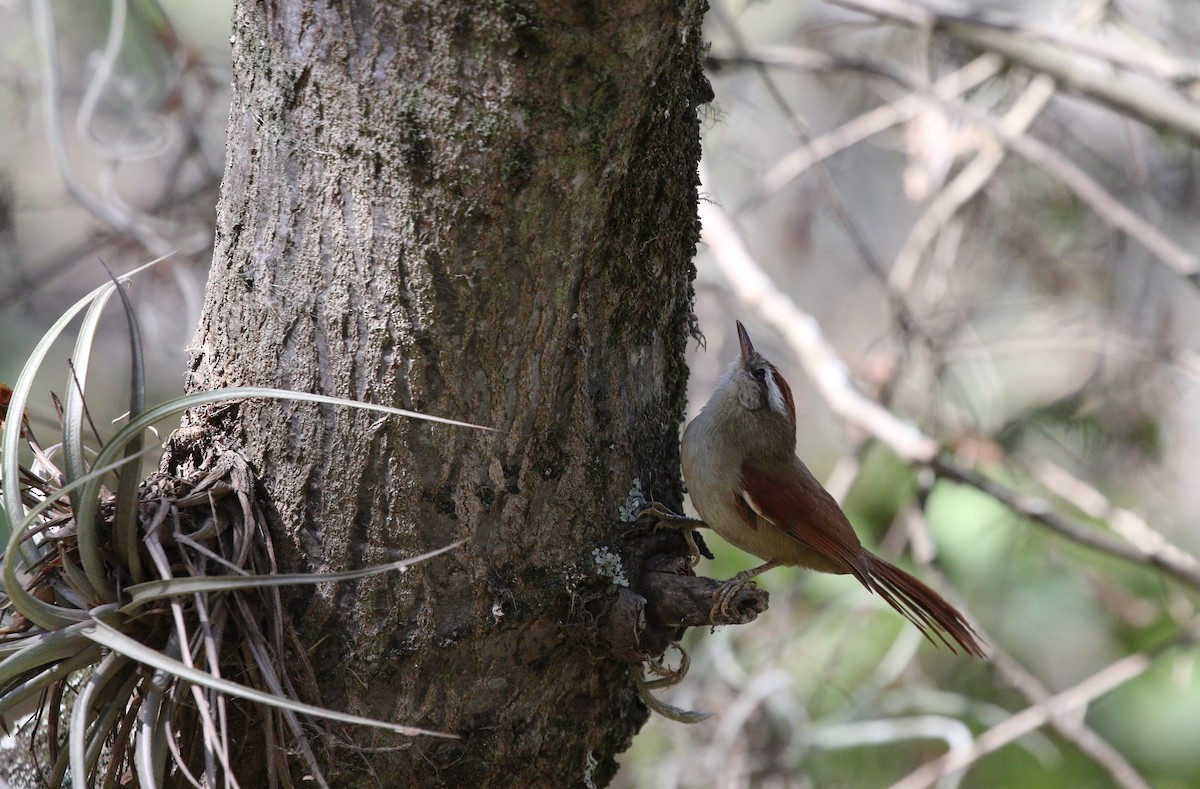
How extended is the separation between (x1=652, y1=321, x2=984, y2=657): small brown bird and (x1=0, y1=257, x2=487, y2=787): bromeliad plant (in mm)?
1014

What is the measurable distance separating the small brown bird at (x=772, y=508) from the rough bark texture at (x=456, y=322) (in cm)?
62

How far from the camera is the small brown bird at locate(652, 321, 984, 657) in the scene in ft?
8.10

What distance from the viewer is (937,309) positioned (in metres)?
4.25

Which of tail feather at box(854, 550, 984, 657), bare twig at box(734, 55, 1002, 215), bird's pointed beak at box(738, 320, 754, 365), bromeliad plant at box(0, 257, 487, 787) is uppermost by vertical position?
bare twig at box(734, 55, 1002, 215)

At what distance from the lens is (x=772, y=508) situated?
2.51 metres

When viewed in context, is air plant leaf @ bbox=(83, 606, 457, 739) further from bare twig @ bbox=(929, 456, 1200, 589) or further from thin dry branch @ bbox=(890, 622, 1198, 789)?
thin dry branch @ bbox=(890, 622, 1198, 789)

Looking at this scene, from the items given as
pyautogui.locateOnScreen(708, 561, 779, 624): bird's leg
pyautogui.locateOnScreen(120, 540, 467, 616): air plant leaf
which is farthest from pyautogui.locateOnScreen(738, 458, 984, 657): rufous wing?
pyautogui.locateOnScreen(120, 540, 467, 616): air plant leaf

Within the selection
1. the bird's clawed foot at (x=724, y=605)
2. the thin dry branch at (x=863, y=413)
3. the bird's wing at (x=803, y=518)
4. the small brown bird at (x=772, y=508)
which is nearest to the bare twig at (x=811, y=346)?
the thin dry branch at (x=863, y=413)

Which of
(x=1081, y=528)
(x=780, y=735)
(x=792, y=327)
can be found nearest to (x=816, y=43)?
(x=792, y=327)

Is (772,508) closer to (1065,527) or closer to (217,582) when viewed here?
(1065,527)

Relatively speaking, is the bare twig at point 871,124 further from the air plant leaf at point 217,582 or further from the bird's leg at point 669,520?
the air plant leaf at point 217,582

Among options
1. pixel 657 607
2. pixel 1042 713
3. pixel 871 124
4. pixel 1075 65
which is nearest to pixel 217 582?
pixel 657 607

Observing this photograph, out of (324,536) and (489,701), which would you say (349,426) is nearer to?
(324,536)

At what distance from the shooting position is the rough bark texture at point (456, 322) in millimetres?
1544
